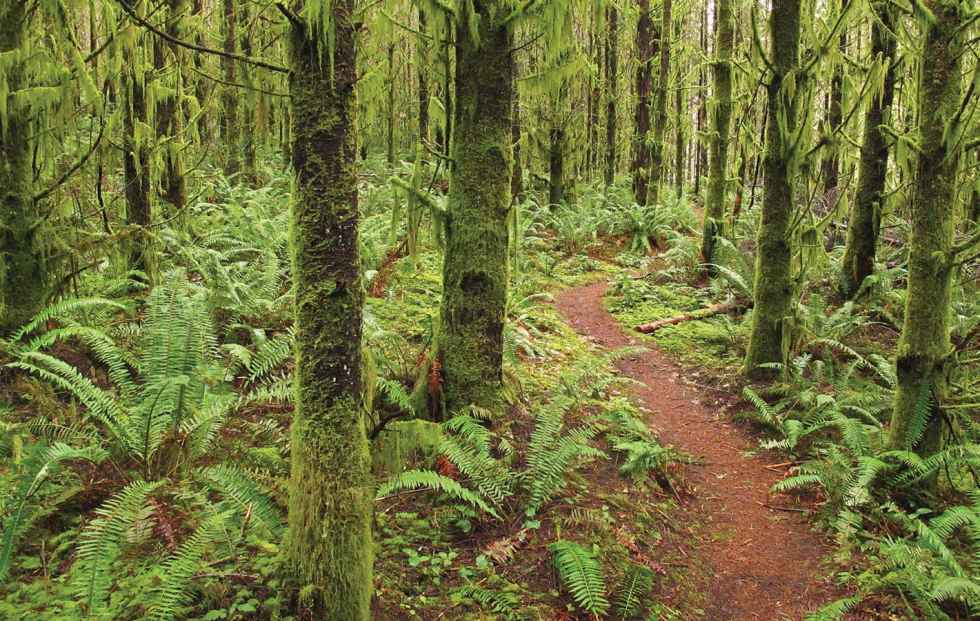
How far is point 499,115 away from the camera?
16.0 feet

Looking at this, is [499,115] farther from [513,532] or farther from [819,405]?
[819,405]

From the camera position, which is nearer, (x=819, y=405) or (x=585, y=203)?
(x=819, y=405)

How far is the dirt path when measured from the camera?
3945mm

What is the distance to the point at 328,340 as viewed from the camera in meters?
2.69

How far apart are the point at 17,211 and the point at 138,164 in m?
1.26

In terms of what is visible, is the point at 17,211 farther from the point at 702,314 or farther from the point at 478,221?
the point at 702,314

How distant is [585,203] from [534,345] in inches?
→ 469

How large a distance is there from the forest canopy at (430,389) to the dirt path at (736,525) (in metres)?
0.03

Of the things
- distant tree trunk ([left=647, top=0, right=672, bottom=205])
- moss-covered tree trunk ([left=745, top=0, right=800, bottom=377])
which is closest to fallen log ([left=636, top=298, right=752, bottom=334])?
moss-covered tree trunk ([left=745, top=0, right=800, bottom=377])

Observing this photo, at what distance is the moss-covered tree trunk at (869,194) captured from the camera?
8680 millimetres

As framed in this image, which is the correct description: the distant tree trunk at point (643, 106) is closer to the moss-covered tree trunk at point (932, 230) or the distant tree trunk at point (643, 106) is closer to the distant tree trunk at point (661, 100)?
the distant tree trunk at point (661, 100)

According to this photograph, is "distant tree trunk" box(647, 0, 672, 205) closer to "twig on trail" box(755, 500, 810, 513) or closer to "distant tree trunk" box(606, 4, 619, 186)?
"distant tree trunk" box(606, 4, 619, 186)

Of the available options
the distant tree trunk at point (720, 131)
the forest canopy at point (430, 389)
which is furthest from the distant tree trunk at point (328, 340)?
the distant tree trunk at point (720, 131)

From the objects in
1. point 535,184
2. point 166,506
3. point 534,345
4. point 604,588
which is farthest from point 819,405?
point 535,184
